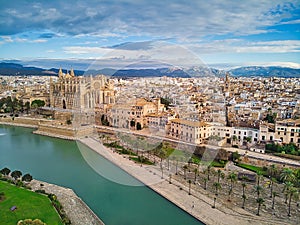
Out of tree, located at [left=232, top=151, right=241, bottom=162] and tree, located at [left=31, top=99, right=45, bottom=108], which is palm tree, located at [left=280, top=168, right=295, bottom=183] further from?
tree, located at [left=31, top=99, right=45, bottom=108]

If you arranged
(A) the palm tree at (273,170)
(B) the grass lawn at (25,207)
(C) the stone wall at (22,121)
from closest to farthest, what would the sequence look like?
1. (B) the grass lawn at (25,207)
2. (A) the palm tree at (273,170)
3. (C) the stone wall at (22,121)

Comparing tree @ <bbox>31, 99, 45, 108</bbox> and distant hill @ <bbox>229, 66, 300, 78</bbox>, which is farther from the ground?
distant hill @ <bbox>229, 66, 300, 78</bbox>

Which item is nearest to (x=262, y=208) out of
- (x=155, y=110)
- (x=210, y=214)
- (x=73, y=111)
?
(x=210, y=214)

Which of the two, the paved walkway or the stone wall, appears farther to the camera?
the stone wall

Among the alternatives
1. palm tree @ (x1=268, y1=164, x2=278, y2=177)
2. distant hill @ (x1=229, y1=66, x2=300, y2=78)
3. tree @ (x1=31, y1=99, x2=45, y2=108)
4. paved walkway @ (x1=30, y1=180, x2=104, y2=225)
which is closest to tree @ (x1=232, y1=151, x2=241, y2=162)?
palm tree @ (x1=268, y1=164, x2=278, y2=177)

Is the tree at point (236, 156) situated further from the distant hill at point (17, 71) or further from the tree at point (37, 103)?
the distant hill at point (17, 71)

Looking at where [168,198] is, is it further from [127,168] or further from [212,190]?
[127,168]

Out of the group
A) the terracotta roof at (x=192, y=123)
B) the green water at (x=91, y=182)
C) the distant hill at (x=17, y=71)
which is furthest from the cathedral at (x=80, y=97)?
the distant hill at (x=17, y=71)
